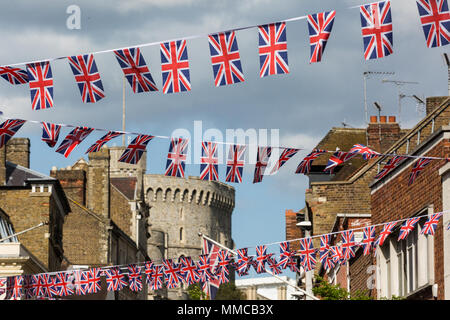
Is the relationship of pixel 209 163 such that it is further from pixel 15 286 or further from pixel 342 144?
pixel 342 144

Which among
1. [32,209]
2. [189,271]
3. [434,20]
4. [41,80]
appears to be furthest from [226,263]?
[32,209]

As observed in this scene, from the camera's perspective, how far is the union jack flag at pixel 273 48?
16.6 metres

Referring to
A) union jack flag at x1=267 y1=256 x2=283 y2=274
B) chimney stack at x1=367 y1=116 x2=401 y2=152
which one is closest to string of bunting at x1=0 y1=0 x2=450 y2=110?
union jack flag at x1=267 y1=256 x2=283 y2=274

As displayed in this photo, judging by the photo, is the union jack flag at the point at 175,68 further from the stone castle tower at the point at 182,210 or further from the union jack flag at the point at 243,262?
the stone castle tower at the point at 182,210

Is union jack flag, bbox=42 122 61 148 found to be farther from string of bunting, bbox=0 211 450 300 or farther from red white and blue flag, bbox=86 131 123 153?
string of bunting, bbox=0 211 450 300

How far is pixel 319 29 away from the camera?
16375 mm

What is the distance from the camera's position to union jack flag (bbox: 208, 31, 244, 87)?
54.8 ft

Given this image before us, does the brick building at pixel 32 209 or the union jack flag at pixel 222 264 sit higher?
the brick building at pixel 32 209

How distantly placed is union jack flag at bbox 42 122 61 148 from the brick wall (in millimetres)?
6703

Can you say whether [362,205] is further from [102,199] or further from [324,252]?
[102,199]

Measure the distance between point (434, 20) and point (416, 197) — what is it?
7.05 metres

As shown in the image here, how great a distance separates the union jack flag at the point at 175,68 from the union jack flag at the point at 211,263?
5.35m

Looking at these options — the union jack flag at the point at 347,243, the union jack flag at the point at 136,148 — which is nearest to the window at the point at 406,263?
the union jack flag at the point at 347,243
